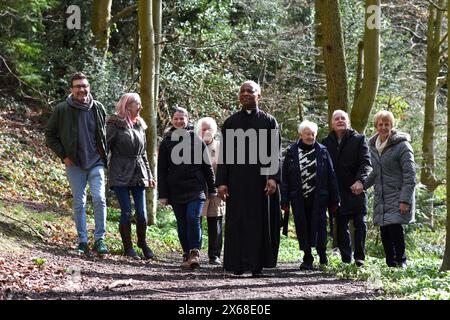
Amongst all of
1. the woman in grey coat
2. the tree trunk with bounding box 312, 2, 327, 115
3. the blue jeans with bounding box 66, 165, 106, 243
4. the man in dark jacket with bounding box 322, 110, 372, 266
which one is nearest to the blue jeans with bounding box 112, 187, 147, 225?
the blue jeans with bounding box 66, 165, 106, 243

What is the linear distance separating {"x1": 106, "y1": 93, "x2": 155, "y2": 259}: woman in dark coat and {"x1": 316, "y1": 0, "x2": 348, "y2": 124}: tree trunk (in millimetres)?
4767

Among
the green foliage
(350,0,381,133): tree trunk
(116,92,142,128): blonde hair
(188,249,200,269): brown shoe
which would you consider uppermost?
(350,0,381,133): tree trunk

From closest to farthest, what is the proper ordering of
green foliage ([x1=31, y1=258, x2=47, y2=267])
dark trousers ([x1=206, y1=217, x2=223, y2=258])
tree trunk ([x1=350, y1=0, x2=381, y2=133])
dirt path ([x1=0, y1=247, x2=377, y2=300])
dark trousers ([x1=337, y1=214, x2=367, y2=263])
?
dirt path ([x1=0, y1=247, x2=377, y2=300]) < green foliage ([x1=31, y1=258, x2=47, y2=267]) < dark trousers ([x1=337, y1=214, x2=367, y2=263]) < dark trousers ([x1=206, y1=217, x2=223, y2=258]) < tree trunk ([x1=350, y1=0, x2=381, y2=133])

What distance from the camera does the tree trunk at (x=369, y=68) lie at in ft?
49.5

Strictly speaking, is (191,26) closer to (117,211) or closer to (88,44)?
(88,44)

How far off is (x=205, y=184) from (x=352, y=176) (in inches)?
87.5

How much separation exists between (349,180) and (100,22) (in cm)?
1122

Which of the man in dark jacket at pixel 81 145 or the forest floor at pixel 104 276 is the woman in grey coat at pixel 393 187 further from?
the man in dark jacket at pixel 81 145

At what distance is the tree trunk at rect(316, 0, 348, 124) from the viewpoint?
48.2ft

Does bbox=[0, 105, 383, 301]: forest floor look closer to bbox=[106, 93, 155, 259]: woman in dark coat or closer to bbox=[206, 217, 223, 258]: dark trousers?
bbox=[206, 217, 223, 258]: dark trousers

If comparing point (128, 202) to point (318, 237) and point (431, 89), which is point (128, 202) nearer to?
point (318, 237)

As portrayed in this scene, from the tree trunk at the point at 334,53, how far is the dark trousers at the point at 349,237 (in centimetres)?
375
